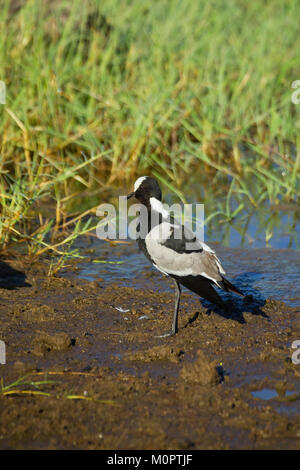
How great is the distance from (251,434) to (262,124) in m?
4.95

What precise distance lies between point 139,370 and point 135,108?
3.53m

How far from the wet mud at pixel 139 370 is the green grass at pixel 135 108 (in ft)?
4.27

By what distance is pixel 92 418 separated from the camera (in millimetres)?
3299

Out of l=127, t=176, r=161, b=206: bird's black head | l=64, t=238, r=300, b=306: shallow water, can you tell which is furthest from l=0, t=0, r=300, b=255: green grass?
l=127, t=176, r=161, b=206: bird's black head

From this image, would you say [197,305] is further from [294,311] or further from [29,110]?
[29,110]

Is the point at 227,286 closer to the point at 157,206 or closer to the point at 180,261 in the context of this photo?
the point at 180,261

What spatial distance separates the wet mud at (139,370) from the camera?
3189 millimetres

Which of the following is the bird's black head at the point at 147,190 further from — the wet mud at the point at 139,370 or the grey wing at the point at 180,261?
the wet mud at the point at 139,370

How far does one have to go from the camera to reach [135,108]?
22.2 ft

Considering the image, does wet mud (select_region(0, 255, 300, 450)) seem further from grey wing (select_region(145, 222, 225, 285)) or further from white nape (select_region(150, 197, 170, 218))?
white nape (select_region(150, 197, 170, 218))

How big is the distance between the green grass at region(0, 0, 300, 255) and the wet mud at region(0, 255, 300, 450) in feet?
4.27

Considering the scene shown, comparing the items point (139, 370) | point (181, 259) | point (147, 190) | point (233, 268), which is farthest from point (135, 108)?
point (139, 370)

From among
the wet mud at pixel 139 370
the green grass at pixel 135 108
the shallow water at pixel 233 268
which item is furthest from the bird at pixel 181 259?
the green grass at pixel 135 108

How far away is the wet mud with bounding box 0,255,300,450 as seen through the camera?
126 inches
